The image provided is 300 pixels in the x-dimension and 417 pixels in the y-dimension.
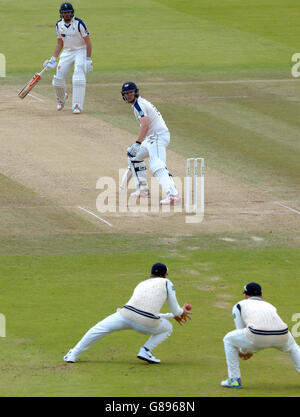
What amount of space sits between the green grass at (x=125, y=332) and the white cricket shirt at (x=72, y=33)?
10.1 m

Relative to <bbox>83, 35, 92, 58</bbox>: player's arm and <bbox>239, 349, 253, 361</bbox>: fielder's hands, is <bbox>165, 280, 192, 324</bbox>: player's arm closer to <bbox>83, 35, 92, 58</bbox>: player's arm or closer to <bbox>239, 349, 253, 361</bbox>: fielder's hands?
<bbox>239, 349, 253, 361</bbox>: fielder's hands

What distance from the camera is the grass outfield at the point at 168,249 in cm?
1290

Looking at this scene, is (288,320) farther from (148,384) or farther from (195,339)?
(148,384)

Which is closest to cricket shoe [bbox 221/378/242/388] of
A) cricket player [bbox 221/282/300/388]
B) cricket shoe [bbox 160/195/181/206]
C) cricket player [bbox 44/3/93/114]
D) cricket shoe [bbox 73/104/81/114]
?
cricket player [bbox 221/282/300/388]

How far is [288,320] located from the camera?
14906 mm

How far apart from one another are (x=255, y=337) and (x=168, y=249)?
6478 mm

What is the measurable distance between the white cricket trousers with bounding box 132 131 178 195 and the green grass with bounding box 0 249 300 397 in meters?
2.72

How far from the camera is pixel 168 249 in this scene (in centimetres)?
1866

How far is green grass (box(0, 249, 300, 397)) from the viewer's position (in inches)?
486

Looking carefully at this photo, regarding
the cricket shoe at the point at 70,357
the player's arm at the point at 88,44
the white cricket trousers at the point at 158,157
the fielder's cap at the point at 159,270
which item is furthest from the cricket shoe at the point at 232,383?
the player's arm at the point at 88,44

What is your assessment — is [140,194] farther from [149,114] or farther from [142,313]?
[142,313]

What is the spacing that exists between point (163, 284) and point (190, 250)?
18.4 ft

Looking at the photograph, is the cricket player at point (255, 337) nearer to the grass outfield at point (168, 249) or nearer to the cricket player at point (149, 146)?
the grass outfield at point (168, 249)

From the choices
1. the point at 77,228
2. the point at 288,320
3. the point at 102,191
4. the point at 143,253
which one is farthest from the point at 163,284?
the point at 102,191
